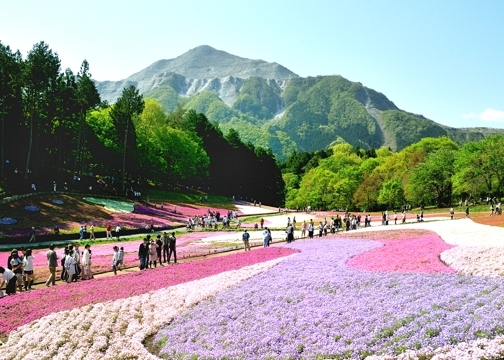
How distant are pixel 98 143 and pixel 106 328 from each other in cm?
7633

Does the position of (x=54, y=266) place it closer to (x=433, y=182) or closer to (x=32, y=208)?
(x=32, y=208)

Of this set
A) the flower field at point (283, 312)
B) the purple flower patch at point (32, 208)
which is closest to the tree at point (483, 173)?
the flower field at point (283, 312)

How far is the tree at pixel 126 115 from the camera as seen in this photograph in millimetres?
83938

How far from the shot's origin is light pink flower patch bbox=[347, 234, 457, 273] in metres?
21.7

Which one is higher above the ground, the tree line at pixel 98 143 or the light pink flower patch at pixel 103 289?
the tree line at pixel 98 143

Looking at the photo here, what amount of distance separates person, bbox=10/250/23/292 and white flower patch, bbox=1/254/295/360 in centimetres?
648

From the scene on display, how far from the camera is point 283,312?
15.3 meters

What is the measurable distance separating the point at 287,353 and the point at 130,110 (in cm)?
7827

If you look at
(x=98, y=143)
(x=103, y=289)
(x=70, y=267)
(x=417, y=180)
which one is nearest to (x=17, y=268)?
(x=70, y=267)

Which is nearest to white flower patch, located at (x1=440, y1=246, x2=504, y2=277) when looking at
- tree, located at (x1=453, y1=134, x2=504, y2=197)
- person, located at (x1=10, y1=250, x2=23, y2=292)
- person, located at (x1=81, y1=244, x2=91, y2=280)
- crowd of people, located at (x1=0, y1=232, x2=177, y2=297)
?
crowd of people, located at (x1=0, y1=232, x2=177, y2=297)

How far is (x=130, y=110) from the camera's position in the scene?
3305 inches

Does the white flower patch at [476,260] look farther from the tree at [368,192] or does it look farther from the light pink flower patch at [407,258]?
the tree at [368,192]

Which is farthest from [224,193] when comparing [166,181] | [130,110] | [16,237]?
[16,237]

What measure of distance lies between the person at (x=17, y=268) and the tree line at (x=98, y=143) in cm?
3814
